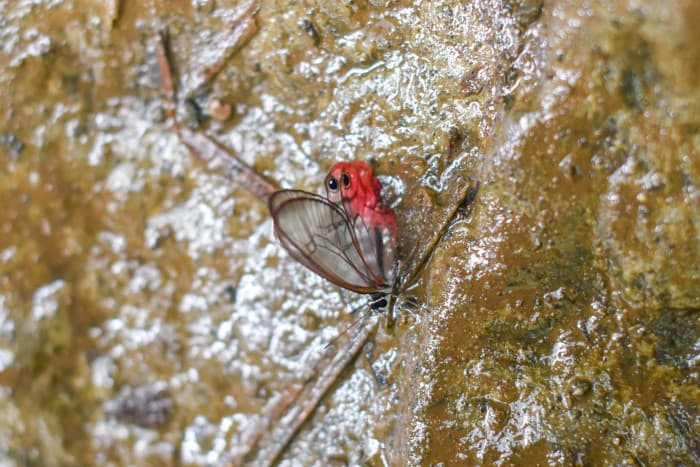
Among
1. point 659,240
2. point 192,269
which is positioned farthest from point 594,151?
point 192,269

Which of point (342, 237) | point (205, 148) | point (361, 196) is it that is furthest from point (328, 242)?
point (205, 148)

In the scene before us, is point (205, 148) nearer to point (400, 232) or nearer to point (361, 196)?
point (361, 196)

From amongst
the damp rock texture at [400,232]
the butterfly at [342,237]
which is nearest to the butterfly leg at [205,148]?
the damp rock texture at [400,232]

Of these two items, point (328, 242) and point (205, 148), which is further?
point (205, 148)

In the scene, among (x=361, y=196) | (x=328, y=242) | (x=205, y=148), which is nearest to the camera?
(x=328, y=242)

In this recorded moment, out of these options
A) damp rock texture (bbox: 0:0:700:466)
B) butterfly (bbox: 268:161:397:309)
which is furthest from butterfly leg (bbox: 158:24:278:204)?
butterfly (bbox: 268:161:397:309)

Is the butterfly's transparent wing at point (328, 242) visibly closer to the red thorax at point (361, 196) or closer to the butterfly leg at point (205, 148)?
the red thorax at point (361, 196)
